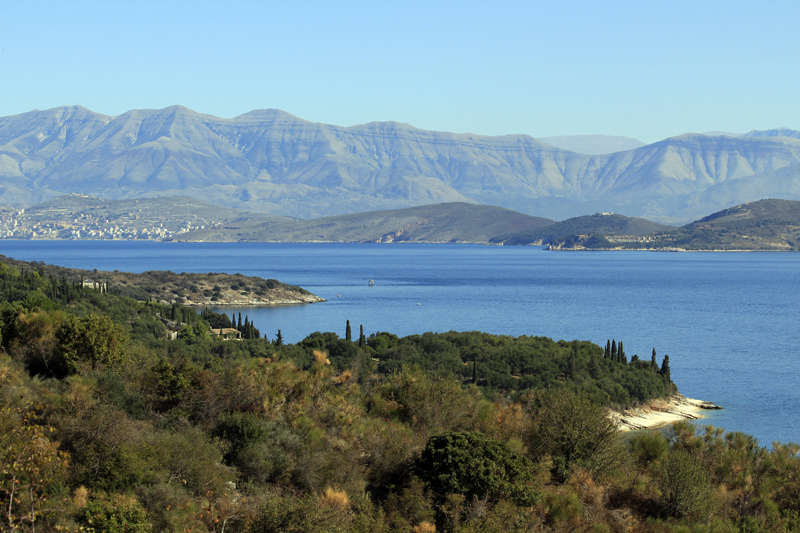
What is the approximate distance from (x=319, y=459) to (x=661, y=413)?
35958mm

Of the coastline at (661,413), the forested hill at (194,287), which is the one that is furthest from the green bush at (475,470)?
the forested hill at (194,287)

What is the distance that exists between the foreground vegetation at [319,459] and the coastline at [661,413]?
21.0 meters

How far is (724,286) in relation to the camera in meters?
147

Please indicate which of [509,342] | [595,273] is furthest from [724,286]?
[509,342]

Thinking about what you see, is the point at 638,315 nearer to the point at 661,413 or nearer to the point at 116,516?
the point at 661,413

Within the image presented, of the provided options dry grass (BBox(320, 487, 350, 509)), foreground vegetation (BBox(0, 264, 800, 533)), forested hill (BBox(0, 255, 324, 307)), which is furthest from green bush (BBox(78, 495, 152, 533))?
forested hill (BBox(0, 255, 324, 307))

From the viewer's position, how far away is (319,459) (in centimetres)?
1906

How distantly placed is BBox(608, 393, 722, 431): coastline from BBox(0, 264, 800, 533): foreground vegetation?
69.1 ft

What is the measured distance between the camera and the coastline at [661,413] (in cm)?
4559

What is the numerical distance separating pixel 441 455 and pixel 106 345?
14.8m

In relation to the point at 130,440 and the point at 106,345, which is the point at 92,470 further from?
the point at 106,345

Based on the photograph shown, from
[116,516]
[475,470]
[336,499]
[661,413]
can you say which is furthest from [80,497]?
[661,413]

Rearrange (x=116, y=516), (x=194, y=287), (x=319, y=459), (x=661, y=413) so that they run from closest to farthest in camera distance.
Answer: (x=116, y=516), (x=319, y=459), (x=661, y=413), (x=194, y=287)

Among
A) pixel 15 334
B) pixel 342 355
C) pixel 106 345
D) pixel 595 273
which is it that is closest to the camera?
pixel 106 345
